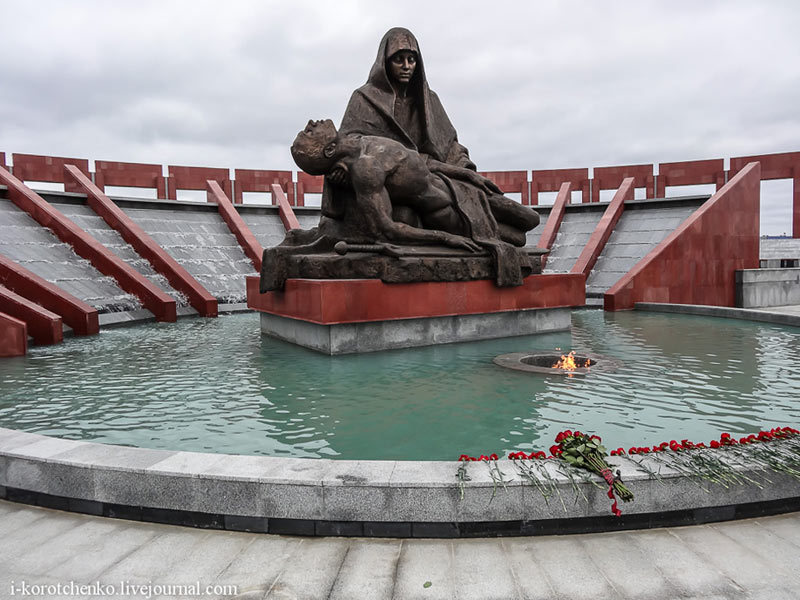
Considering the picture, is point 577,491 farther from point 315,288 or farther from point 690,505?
point 315,288

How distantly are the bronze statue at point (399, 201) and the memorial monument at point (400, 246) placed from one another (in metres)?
0.02

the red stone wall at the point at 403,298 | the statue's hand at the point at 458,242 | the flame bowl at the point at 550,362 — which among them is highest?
the statue's hand at the point at 458,242

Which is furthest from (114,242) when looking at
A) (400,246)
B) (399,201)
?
(400,246)

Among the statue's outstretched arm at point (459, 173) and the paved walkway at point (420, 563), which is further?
the statue's outstretched arm at point (459, 173)

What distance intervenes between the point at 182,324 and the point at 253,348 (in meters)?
3.39

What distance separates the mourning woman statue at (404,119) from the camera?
24.7 ft

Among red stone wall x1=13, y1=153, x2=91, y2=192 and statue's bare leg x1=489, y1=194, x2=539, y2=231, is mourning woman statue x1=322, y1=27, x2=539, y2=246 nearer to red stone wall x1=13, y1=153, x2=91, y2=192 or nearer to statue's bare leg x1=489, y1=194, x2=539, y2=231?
statue's bare leg x1=489, y1=194, x2=539, y2=231

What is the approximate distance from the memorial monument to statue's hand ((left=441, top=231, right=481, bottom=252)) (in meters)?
0.03

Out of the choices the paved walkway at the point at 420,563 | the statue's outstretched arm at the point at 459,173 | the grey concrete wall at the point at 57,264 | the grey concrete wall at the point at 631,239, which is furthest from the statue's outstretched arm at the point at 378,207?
the grey concrete wall at the point at 631,239

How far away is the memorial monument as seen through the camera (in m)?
6.79

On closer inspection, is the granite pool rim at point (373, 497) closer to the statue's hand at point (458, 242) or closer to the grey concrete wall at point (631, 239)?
the statue's hand at point (458, 242)

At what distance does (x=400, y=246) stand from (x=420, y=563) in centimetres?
515

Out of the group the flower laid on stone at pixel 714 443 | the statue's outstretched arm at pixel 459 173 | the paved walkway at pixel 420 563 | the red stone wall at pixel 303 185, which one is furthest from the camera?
the red stone wall at pixel 303 185

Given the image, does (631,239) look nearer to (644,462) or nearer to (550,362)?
(550,362)
